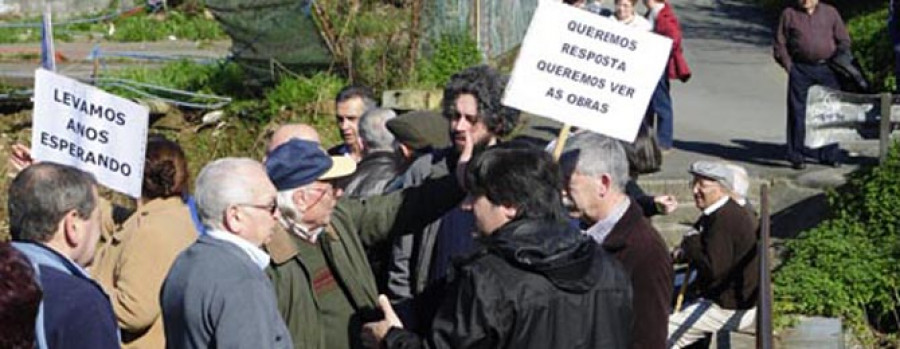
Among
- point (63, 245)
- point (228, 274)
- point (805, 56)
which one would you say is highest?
point (63, 245)

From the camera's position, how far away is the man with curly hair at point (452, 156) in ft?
21.0

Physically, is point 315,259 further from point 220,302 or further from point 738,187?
point 738,187

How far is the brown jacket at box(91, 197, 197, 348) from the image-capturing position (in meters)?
6.55

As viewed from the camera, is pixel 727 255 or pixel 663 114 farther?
pixel 663 114

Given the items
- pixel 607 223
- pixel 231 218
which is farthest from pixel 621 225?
pixel 231 218

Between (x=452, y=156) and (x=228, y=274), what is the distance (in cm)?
182

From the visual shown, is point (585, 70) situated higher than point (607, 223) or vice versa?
point (585, 70)

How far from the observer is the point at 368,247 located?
680 cm

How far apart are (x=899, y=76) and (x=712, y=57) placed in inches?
→ 273

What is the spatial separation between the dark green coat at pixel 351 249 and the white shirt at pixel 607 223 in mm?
647

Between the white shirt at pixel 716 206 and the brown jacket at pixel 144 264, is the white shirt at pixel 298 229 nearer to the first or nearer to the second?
the brown jacket at pixel 144 264

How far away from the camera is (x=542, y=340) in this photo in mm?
5027

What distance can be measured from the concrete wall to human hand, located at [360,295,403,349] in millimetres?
25714

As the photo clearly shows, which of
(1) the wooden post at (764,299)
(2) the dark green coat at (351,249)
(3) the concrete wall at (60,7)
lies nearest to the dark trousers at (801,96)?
(1) the wooden post at (764,299)
